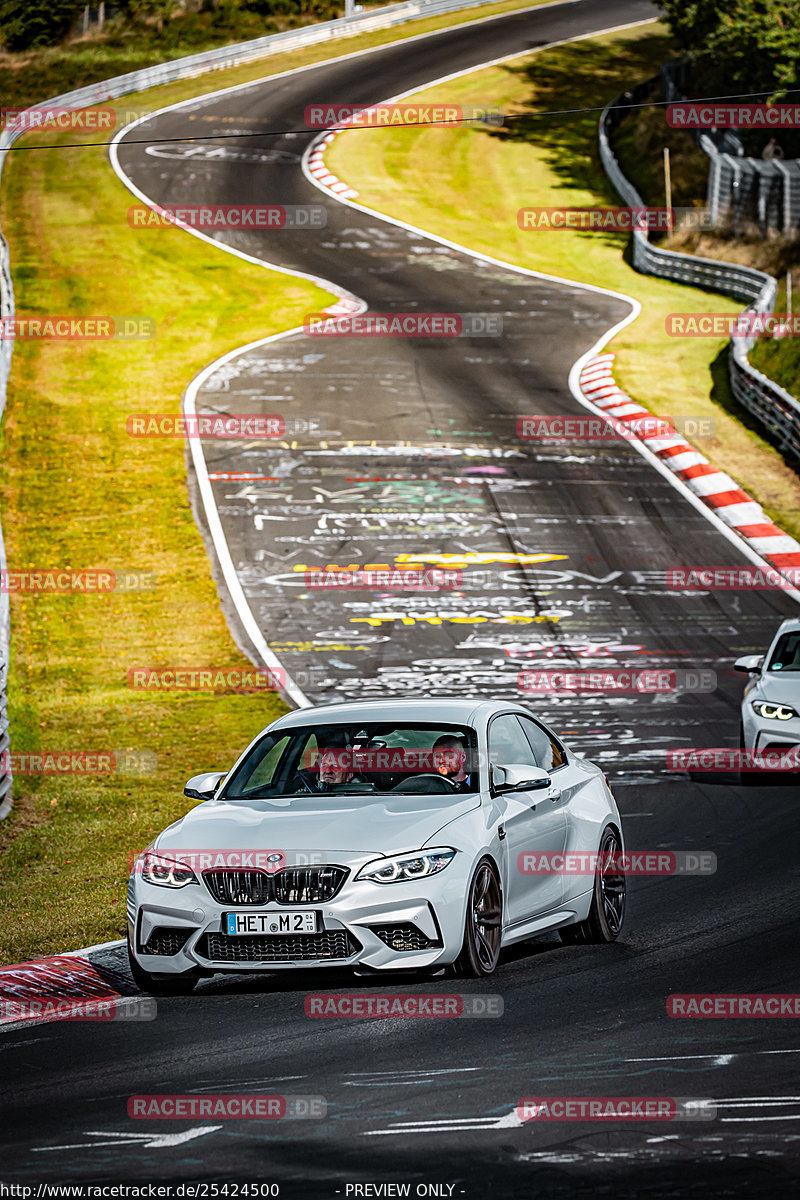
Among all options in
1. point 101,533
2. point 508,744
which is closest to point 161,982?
point 508,744

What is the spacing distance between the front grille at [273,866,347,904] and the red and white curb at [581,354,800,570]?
17774 millimetres

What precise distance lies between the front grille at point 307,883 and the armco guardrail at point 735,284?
904 inches

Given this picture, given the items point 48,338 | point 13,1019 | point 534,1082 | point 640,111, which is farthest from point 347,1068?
point 640,111

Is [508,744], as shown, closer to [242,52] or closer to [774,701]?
[774,701]

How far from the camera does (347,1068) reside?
7148mm

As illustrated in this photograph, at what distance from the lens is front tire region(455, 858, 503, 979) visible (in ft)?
27.8

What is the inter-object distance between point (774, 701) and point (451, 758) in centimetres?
661

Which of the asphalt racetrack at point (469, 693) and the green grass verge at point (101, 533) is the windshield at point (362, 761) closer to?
the asphalt racetrack at point (469, 693)

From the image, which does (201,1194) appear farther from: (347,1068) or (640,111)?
(640,111)

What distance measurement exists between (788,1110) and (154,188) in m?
47.8

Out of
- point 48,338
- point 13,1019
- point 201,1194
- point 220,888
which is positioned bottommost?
point 48,338

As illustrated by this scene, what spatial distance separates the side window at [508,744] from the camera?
9.78m

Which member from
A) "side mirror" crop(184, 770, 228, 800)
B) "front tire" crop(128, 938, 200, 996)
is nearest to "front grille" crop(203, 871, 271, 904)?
"front tire" crop(128, 938, 200, 996)

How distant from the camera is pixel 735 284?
4156cm
